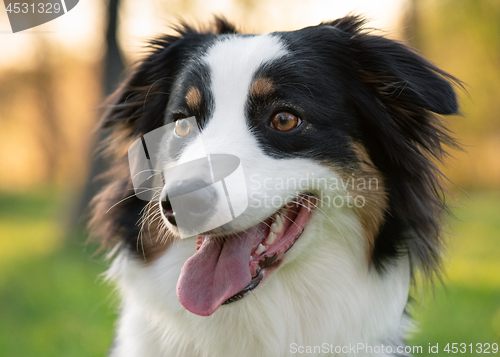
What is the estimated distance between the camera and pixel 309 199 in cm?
249

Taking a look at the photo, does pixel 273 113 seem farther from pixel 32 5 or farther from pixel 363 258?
pixel 32 5

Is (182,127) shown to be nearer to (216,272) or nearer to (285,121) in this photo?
(285,121)

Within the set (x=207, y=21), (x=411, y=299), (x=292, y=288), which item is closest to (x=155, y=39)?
(x=207, y=21)

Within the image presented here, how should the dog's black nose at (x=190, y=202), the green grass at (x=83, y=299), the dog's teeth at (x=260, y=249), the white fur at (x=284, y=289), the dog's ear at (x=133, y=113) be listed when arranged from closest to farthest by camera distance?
the dog's black nose at (x=190, y=202), the dog's teeth at (x=260, y=249), the white fur at (x=284, y=289), the dog's ear at (x=133, y=113), the green grass at (x=83, y=299)

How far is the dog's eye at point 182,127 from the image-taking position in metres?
2.72

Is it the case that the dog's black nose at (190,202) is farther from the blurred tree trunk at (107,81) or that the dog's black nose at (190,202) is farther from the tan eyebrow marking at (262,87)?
the blurred tree trunk at (107,81)

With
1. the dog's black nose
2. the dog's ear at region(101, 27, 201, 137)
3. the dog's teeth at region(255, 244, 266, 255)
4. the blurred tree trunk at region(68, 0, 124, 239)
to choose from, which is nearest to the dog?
the dog's teeth at region(255, 244, 266, 255)

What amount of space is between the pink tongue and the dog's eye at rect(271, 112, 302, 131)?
21.7 inches

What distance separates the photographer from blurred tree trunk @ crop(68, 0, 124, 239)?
25.8 feet

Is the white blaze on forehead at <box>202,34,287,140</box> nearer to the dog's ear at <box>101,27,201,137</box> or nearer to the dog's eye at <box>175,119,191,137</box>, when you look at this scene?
the dog's eye at <box>175,119,191,137</box>

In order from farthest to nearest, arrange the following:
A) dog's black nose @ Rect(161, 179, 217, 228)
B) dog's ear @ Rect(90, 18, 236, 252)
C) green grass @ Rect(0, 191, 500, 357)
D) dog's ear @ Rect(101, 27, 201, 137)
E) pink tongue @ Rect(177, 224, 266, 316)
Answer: green grass @ Rect(0, 191, 500, 357) < dog's ear @ Rect(101, 27, 201, 137) < dog's ear @ Rect(90, 18, 236, 252) < pink tongue @ Rect(177, 224, 266, 316) < dog's black nose @ Rect(161, 179, 217, 228)

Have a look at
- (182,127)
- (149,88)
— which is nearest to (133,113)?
(149,88)

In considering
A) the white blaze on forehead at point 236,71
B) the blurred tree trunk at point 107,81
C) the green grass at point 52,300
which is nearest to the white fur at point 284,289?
the white blaze on forehead at point 236,71

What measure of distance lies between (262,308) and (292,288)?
20 centimetres
